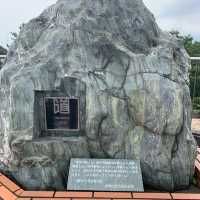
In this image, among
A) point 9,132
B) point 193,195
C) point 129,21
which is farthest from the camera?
point 129,21

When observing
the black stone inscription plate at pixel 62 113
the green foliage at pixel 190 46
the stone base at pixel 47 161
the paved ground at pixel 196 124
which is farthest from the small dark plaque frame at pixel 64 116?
the green foliage at pixel 190 46

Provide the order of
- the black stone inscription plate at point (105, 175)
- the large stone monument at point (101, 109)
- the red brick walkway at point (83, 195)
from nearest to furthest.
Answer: the red brick walkway at point (83, 195) < the black stone inscription plate at point (105, 175) < the large stone monument at point (101, 109)

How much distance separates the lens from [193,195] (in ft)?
11.3

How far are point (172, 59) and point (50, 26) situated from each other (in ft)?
5.20

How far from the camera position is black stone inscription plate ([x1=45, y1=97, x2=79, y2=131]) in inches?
146

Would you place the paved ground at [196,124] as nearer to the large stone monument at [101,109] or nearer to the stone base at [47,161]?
the large stone monument at [101,109]

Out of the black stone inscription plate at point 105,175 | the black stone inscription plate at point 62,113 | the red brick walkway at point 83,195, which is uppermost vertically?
the black stone inscription plate at point 62,113

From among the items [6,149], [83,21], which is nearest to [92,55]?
[83,21]

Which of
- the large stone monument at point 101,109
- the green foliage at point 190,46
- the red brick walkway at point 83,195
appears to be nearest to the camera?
the red brick walkway at point 83,195

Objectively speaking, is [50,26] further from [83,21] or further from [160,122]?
[160,122]

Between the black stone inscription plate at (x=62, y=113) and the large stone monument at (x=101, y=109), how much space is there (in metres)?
0.03

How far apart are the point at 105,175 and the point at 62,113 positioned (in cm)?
88

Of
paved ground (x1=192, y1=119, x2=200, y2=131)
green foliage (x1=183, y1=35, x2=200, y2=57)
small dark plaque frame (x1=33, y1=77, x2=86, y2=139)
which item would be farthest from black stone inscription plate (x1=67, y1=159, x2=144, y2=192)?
green foliage (x1=183, y1=35, x2=200, y2=57)

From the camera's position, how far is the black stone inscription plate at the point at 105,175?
345 cm
